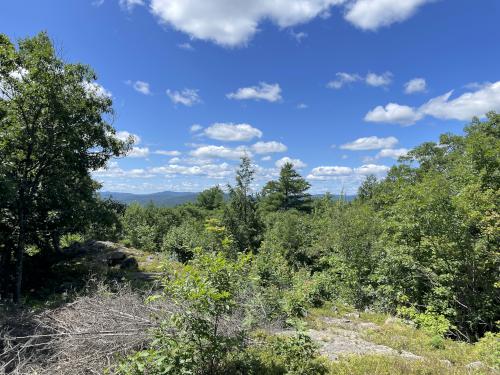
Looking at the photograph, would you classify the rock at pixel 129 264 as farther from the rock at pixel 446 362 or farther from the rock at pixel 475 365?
the rock at pixel 475 365

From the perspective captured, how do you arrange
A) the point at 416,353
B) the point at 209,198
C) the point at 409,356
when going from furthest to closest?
the point at 209,198, the point at 416,353, the point at 409,356

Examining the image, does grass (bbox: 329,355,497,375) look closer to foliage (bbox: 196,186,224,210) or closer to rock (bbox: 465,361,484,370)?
rock (bbox: 465,361,484,370)

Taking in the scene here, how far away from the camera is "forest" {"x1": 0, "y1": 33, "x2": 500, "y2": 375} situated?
506 centimetres

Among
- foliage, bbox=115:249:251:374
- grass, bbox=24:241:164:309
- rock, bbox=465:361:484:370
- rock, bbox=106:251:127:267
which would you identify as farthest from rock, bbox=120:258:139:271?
rock, bbox=465:361:484:370

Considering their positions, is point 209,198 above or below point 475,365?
above

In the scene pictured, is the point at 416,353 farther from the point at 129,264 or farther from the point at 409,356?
the point at 129,264

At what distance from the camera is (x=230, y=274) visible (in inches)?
187

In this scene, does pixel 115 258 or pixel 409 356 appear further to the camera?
pixel 115 258

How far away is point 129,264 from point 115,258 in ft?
4.05

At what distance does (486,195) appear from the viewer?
11008 millimetres

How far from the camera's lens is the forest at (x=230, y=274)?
506 centimetres

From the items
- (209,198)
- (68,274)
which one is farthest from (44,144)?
(209,198)

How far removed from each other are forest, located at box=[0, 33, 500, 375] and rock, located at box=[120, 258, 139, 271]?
0.68 metres

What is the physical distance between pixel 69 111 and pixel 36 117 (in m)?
1.11
